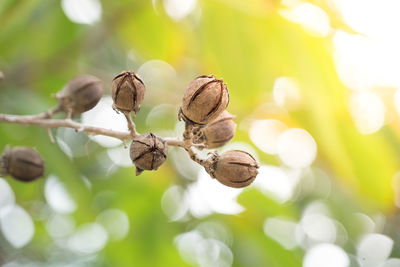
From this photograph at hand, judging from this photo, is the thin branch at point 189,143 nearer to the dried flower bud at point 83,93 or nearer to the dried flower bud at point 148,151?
the dried flower bud at point 148,151

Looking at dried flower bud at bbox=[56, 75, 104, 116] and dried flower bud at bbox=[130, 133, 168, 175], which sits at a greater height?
dried flower bud at bbox=[56, 75, 104, 116]

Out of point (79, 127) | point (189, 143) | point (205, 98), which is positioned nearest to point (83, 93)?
point (79, 127)

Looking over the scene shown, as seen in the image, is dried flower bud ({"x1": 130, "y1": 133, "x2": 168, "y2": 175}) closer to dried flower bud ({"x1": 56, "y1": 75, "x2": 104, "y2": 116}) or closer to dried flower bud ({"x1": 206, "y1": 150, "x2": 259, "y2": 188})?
dried flower bud ({"x1": 206, "y1": 150, "x2": 259, "y2": 188})

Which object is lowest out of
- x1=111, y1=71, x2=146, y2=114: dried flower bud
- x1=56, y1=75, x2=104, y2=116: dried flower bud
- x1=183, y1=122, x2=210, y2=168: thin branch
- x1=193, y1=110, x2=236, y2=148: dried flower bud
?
x1=183, y1=122, x2=210, y2=168: thin branch

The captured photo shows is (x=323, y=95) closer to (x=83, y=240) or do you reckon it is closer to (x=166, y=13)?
(x=166, y=13)

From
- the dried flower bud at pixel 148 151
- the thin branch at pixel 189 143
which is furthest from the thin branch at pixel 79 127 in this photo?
the dried flower bud at pixel 148 151

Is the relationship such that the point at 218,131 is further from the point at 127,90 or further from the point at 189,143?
the point at 127,90

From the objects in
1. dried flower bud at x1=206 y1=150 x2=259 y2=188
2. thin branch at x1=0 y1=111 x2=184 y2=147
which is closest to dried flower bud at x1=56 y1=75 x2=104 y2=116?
thin branch at x1=0 y1=111 x2=184 y2=147
